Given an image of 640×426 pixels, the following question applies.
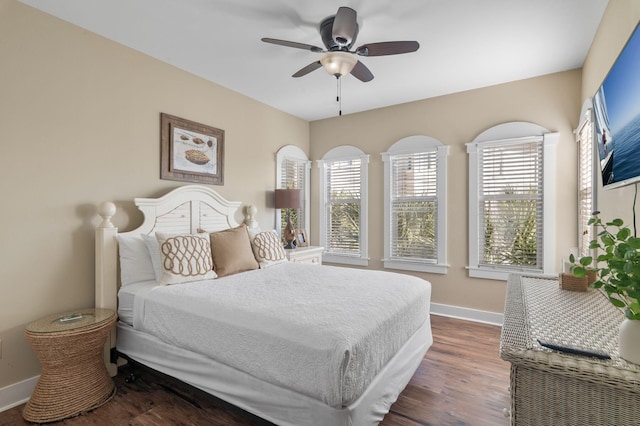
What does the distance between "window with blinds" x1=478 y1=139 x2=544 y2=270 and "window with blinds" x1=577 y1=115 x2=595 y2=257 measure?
336 mm

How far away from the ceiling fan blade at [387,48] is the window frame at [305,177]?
236 cm

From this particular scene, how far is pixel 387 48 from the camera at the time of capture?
7.33 feet

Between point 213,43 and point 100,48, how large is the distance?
930 mm

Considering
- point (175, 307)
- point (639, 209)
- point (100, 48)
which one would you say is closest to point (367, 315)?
point (175, 307)

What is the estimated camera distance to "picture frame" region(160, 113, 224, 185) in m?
3.12

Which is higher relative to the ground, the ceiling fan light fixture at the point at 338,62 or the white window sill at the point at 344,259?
the ceiling fan light fixture at the point at 338,62

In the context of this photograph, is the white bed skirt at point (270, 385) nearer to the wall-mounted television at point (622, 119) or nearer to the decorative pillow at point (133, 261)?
the decorative pillow at point (133, 261)

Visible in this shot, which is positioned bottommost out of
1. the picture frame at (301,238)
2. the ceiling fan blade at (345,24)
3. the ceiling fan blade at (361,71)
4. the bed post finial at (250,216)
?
the picture frame at (301,238)

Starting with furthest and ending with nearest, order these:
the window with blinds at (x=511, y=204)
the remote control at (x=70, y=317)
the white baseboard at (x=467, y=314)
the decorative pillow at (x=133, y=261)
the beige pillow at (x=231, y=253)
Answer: the white baseboard at (x=467, y=314)
the window with blinds at (x=511, y=204)
the beige pillow at (x=231, y=253)
the decorative pillow at (x=133, y=261)
the remote control at (x=70, y=317)

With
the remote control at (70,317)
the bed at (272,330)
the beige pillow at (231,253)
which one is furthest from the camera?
the beige pillow at (231,253)

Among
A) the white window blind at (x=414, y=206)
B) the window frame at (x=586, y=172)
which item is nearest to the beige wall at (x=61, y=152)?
the white window blind at (x=414, y=206)

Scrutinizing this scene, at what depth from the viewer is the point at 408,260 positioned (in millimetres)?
4203

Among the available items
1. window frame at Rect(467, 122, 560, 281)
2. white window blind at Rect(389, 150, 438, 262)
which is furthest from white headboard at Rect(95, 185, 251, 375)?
window frame at Rect(467, 122, 560, 281)

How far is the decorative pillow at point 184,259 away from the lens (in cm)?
247
